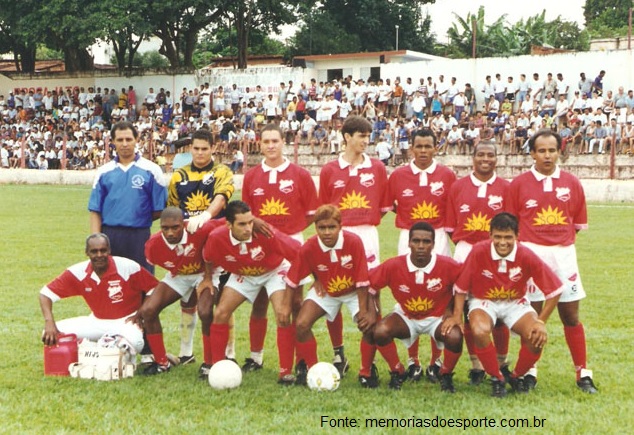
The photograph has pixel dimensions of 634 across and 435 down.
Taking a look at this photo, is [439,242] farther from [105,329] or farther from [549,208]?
[105,329]

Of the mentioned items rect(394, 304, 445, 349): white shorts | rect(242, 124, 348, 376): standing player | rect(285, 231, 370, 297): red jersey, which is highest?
rect(242, 124, 348, 376): standing player

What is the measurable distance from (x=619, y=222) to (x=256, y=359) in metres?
12.2

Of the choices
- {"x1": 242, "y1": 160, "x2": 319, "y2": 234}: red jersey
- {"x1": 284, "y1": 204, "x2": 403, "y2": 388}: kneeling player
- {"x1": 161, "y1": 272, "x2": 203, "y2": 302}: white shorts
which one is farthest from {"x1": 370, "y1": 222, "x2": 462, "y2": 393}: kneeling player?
{"x1": 161, "y1": 272, "x2": 203, "y2": 302}: white shorts

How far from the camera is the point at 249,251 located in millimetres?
6758

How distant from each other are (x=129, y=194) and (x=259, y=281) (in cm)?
138

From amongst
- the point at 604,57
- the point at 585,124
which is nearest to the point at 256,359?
the point at 585,124

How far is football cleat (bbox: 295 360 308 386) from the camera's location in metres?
6.57

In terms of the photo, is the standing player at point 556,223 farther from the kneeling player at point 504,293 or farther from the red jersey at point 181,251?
the red jersey at point 181,251

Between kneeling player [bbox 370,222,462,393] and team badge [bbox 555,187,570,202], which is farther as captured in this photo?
team badge [bbox 555,187,570,202]

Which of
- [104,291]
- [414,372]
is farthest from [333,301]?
[104,291]

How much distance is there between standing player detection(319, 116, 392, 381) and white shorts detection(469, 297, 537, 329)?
1.05 m

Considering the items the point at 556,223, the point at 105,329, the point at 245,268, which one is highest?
the point at 556,223

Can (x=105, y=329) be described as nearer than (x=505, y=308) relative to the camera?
No

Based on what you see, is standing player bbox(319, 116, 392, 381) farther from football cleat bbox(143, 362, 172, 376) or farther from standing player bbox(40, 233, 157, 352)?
standing player bbox(40, 233, 157, 352)
